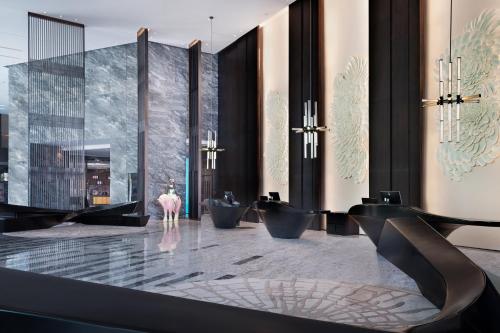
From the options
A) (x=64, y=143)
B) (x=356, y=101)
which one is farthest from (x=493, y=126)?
(x=64, y=143)

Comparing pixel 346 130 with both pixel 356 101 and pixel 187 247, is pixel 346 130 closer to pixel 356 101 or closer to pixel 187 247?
pixel 356 101

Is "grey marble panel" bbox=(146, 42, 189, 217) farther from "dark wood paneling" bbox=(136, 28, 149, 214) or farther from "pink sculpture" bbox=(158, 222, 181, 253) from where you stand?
"pink sculpture" bbox=(158, 222, 181, 253)

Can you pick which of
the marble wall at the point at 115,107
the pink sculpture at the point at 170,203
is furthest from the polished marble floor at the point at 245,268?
the marble wall at the point at 115,107

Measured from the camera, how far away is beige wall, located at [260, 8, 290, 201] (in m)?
11.6

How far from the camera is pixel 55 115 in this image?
10867mm

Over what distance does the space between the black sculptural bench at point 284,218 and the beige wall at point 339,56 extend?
62.9 inches

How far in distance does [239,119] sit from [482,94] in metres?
7.67

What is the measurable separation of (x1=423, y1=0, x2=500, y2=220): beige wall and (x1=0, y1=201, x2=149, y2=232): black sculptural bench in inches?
248

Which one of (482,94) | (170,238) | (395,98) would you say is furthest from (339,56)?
(170,238)

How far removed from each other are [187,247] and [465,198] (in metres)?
4.66

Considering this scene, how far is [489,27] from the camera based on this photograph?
22.1 feet

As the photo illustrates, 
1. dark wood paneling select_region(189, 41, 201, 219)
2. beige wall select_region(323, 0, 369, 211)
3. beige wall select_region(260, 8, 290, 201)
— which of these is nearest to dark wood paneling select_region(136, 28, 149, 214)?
dark wood paneling select_region(189, 41, 201, 219)

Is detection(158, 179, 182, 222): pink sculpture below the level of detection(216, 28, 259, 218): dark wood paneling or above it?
below

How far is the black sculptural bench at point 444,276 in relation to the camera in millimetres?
1859
